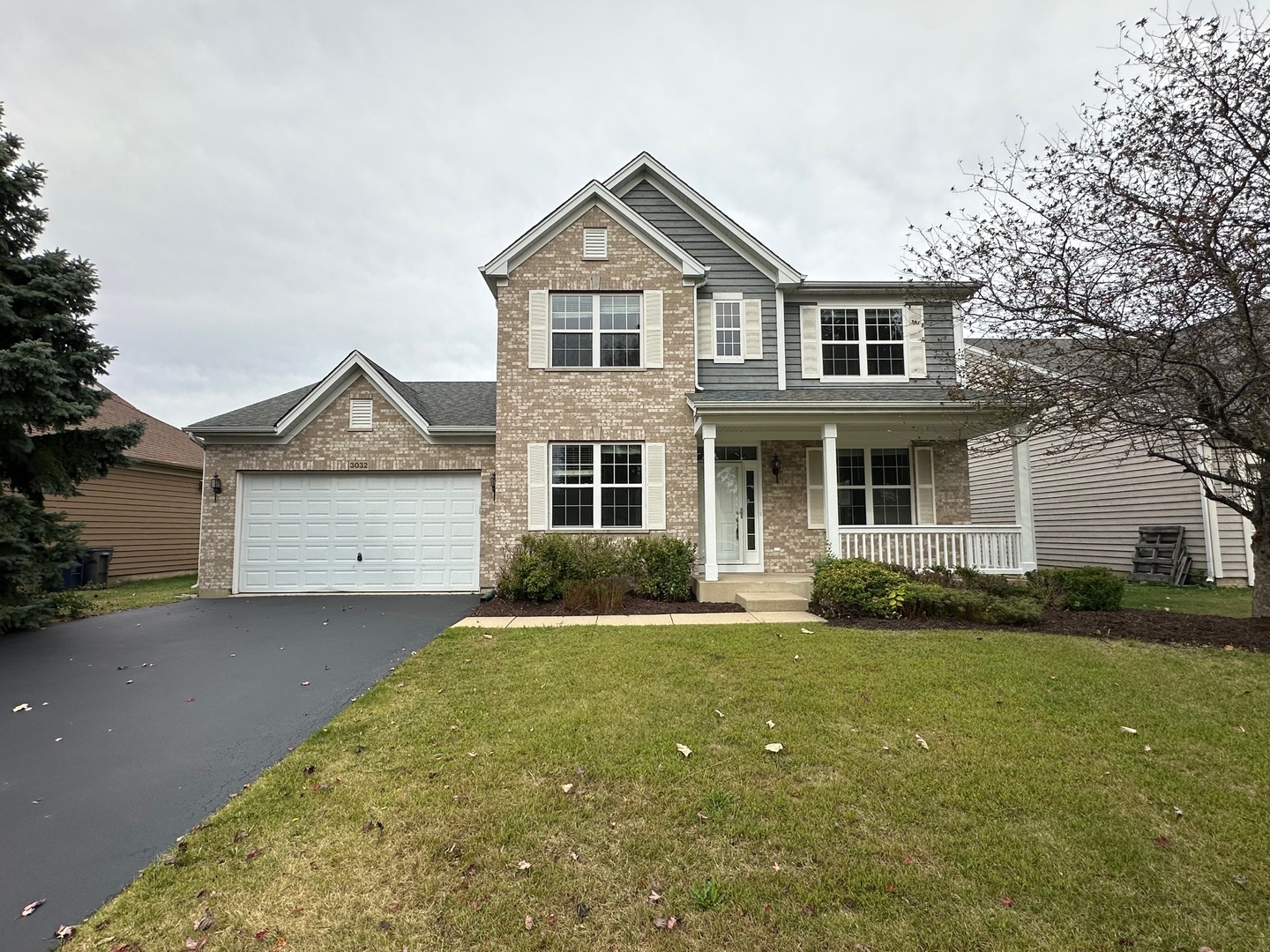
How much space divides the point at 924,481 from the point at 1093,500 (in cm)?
Answer: 629

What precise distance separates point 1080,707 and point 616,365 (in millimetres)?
9039

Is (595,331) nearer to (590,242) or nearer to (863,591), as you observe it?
(590,242)

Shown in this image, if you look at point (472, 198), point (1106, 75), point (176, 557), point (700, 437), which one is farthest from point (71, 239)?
point (1106, 75)

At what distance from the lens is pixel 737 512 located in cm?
1200

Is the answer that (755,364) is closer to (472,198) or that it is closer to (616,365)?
(616,365)

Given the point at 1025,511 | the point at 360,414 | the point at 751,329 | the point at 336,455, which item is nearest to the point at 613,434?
the point at 751,329

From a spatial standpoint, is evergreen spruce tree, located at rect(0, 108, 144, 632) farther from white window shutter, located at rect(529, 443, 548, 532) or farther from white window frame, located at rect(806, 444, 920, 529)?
white window frame, located at rect(806, 444, 920, 529)

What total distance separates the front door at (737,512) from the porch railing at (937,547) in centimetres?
225

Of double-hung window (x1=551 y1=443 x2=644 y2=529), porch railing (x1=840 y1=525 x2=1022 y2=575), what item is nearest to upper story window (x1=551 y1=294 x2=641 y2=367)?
double-hung window (x1=551 y1=443 x2=644 y2=529)

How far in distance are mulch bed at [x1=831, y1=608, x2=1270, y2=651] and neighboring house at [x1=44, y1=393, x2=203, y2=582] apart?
16.5 meters

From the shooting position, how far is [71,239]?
699 inches

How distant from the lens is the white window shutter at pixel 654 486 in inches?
442

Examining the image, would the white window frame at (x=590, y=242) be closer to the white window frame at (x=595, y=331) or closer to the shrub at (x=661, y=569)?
the white window frame at (x=595, y=331)

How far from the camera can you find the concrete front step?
Answer: 937cm
